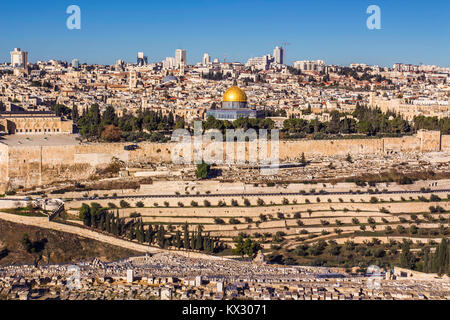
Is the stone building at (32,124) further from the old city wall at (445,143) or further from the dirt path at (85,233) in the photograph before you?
the old city wall at (445,143)

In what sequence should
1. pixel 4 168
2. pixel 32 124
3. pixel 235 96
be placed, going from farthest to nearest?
pixel 235 96, pixel 32 124, pixel 4 168

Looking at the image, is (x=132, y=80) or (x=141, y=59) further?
(x=141, y=59)

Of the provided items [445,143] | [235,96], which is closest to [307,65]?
[235,96]

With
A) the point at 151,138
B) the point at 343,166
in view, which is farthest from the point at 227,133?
the point at 343,166

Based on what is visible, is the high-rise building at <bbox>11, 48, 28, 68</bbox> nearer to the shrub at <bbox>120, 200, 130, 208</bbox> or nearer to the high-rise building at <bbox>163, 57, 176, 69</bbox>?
the high-rise building at <bbox>163, 57, 176, 69</bbox>

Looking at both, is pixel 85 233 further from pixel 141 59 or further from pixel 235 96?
pixel 141 59

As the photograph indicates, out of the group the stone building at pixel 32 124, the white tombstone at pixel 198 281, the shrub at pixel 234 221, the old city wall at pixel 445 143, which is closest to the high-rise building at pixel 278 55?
the old city wall at pixel 445 143

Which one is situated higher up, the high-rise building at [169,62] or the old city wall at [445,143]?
the high-rise building at [169,62]

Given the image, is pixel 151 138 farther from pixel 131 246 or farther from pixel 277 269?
pixel 277 269
